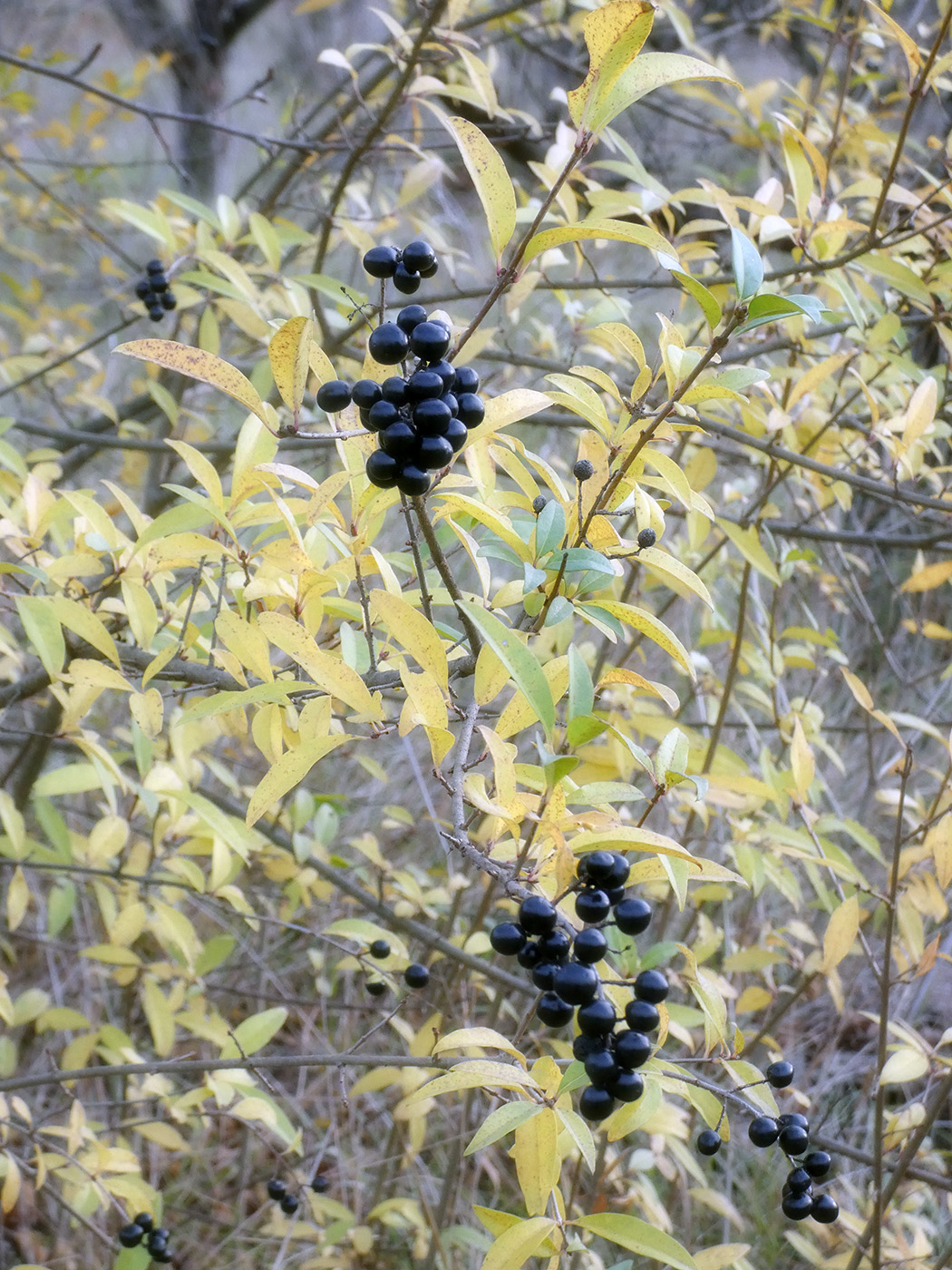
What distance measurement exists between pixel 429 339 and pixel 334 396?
106 mm

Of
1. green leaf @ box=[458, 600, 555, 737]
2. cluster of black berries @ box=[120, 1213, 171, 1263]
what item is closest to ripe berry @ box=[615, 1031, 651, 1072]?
green leaf @ box=[458, 600, 555, 737]

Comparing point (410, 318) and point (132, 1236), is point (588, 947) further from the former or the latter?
point (132, 1236)

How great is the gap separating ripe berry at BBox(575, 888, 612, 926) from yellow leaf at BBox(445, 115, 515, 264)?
0.56 meters

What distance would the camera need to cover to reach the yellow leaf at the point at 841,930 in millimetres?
1462

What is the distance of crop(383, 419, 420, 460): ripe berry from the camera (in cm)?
79

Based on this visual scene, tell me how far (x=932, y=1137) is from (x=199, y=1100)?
90.4 inches

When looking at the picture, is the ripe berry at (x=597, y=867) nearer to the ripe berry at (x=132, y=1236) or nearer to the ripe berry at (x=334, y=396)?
the ripe berry at (x=334, y=396)

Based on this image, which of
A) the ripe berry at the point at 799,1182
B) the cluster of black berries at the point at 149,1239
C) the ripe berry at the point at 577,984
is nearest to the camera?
the ripe berry at the point at 577,984

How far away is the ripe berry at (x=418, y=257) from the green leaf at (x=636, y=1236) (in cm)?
89

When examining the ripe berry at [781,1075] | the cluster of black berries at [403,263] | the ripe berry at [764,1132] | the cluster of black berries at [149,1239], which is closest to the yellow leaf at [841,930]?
the ripe berry at [781,1075]

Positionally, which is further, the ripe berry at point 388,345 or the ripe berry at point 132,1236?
the ripe berry at point 132,1236

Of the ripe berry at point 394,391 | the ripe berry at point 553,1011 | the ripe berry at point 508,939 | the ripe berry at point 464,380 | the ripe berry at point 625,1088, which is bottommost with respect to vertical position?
the ripe berry at point 625,1088

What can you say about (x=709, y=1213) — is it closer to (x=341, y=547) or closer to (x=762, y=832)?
(x=762, y=832)

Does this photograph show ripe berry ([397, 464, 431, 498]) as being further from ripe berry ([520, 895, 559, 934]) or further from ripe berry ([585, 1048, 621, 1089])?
ripe berry ([585, 1048, 621, 1089])
